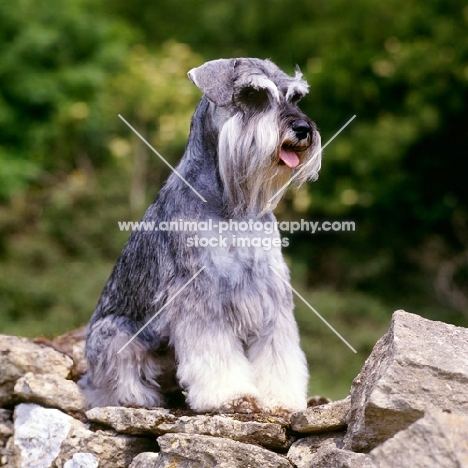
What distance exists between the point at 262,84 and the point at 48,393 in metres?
2.53

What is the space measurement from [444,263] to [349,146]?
293cm

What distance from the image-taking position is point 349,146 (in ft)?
47.0

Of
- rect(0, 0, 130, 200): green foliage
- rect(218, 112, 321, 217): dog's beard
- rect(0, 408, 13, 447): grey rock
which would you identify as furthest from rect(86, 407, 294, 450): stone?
rect(0, 0, 130, 200): green foliage

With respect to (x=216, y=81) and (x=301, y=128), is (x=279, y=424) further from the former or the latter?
(x=216, y=81)

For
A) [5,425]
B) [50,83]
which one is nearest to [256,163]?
[5,425]

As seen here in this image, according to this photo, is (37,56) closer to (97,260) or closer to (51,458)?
(97,260)

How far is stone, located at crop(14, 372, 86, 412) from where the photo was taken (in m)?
5.34

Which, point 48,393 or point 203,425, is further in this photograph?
point 48,393

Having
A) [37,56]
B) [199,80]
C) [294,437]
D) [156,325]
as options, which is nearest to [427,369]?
[294,437]

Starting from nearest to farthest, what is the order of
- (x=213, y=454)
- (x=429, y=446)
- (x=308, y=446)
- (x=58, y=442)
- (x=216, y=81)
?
(x=429, y=446)
(x=213, y=454)
(x=308, y=446)
(x=216, y=81)
(x=58, y=442)

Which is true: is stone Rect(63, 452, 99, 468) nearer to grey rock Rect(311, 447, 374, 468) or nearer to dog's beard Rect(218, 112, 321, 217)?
grey rock Rect(311, 447, 374, 468)

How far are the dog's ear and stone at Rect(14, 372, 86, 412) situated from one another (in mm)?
2250

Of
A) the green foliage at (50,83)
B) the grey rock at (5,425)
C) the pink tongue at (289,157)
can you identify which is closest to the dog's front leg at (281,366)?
the pink tongue at (289,157)

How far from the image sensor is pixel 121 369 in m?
5.15
